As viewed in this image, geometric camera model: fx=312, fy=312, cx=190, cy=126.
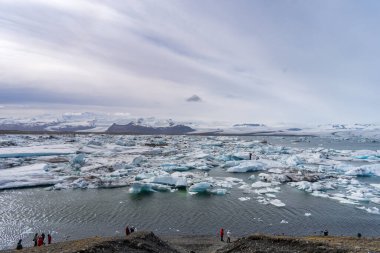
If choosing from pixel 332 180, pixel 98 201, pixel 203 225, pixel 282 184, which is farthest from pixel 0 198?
pixel 332 180

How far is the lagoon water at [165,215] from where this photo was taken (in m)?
16.6

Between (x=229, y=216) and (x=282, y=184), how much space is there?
10.8 m

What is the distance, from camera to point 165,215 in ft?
62.6

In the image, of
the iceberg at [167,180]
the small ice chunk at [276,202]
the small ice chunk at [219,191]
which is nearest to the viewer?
the small ice chunk at [276,202]

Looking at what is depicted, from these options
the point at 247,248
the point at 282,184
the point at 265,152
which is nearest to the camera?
the point at 247,248

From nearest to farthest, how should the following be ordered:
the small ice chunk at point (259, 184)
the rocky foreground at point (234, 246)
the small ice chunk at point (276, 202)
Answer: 1. the rocky foreground at point (234, 246)
2. the small ice chunk at point (276, 202)
3. the small ice chunk at point (259, 184)

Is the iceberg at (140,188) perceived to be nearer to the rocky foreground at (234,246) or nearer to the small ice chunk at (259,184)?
the small ice chunk at (259,184)

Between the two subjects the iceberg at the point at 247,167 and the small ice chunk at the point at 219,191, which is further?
the iceberg at the point at 247,167

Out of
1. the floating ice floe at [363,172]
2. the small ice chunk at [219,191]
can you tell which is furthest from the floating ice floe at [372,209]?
the floating ice floe at [363,172]

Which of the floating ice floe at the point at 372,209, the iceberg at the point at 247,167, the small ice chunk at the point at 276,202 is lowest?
the small ice chunk at the point at 276,202

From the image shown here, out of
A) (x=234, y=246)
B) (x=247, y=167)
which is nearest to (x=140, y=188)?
(x=234, y=246)

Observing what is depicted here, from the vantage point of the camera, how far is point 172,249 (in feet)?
40.7

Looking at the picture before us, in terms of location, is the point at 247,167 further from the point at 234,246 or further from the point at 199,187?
the point at 234,246

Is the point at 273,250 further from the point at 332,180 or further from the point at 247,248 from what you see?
the point at 332,180
